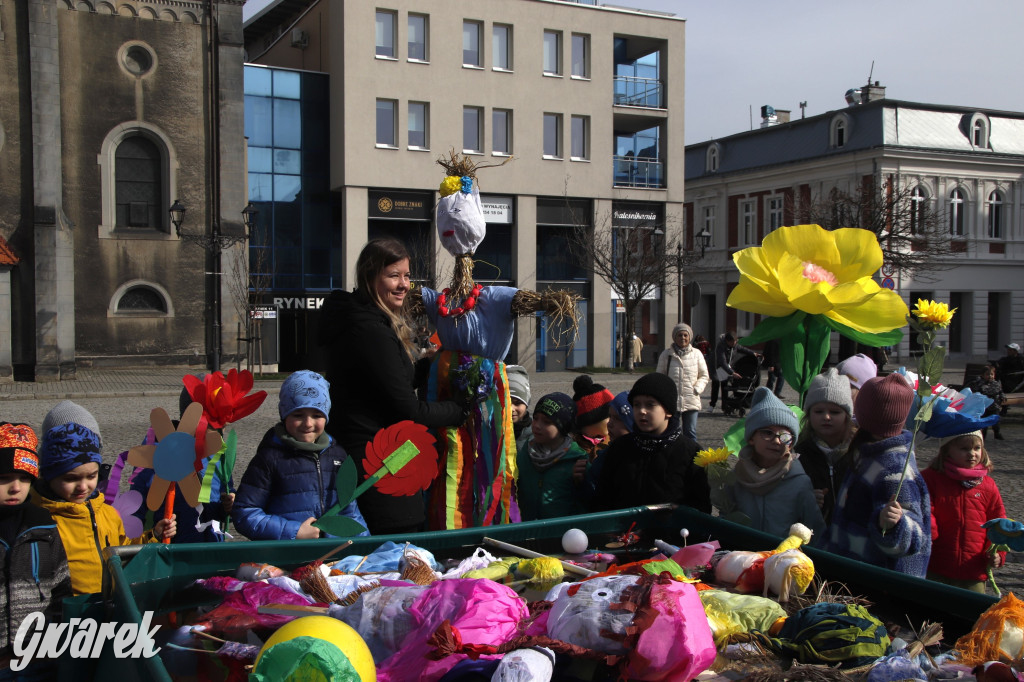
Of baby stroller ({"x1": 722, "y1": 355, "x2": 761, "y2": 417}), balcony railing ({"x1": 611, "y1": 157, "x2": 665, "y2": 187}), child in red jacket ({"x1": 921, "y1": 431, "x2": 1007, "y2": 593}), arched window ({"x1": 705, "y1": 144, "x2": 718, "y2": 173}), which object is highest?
arched window ({"x1": 705, "y1": 144, "x2": 718, "y2": 173})

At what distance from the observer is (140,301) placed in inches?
942

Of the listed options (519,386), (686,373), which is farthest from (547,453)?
(686,373)

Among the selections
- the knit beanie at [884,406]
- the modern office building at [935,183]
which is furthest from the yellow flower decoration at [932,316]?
the modern office building at [935,183]

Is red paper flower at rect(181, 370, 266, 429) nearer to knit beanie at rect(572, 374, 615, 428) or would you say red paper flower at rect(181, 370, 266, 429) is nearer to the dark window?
knit beanie at rect(572, 374, 615, 428)

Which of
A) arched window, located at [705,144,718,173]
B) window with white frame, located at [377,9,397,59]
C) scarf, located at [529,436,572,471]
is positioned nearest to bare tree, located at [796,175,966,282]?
arched window, located at [705,144,718,173]

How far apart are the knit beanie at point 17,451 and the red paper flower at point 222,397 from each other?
484 millimetres

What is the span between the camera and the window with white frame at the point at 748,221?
133 feet

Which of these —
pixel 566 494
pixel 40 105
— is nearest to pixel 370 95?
pixel 40 105

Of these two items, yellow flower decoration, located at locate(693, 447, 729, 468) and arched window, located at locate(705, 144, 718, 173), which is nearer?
yellow flower decoration, located at locate(693, 447, 729, 468)

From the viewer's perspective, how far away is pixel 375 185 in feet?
92.7

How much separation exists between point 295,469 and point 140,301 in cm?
2279

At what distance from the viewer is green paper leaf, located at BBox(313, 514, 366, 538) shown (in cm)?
254

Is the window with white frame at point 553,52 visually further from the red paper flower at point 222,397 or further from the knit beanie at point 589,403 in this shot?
the red paper flower at point 222,397

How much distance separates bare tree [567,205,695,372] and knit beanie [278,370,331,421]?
25.5 meters
